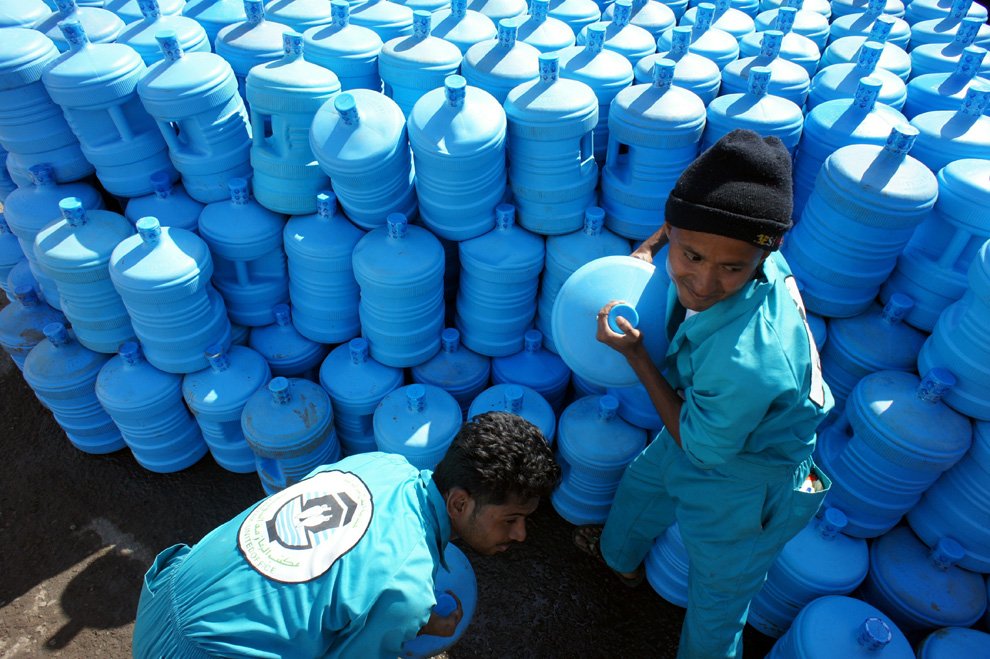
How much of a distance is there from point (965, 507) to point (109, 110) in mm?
4407

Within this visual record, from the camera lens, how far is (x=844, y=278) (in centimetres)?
303

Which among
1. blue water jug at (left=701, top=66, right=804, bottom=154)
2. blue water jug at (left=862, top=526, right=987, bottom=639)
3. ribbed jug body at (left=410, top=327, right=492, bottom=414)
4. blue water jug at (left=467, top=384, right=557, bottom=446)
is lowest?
blue water jug at (left=862, top=526, right=987, bottom=639)

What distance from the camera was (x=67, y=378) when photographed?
3.66m

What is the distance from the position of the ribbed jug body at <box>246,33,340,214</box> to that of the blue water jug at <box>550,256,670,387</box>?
157 centimetres

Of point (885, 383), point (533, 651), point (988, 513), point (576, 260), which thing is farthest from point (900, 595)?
point (576, 260)

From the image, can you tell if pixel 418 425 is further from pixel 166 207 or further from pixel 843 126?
pixel 843 126

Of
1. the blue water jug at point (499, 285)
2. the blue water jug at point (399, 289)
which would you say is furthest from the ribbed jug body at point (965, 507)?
the blue water jug at point (399, 289)

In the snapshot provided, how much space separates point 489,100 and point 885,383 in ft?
7.26

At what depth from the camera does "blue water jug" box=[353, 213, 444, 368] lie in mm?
3207

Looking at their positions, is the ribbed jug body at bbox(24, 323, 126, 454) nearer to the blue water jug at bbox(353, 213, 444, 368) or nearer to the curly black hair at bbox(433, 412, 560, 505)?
the blue water jug at bbox(353, 213, 444, 368)

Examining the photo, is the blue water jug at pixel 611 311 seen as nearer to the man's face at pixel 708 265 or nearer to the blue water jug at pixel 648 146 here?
the man's face at pixel 708 265

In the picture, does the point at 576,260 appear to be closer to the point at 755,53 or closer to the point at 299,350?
the point at 299,350

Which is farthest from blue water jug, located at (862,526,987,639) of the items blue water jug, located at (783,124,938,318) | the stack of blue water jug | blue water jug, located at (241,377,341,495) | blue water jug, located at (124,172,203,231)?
blue water jug, located at (124,172,203,231)

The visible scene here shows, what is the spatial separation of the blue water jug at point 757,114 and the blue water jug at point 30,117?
320 cm
